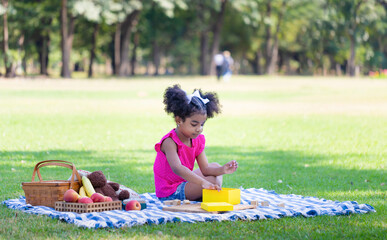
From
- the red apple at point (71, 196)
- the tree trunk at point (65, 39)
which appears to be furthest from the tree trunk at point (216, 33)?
the red apple at point (71, 196)

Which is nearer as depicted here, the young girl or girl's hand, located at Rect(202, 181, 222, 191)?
girl's hand, located at Rect(202, 181, 222, 191)

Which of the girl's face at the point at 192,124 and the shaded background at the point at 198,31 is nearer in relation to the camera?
the girl's face at the point at 192,124

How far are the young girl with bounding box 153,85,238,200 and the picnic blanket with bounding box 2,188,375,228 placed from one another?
29 centimetres

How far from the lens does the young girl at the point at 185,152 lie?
635 centimetres

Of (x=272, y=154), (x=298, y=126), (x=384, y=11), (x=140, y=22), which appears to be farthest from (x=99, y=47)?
(x=272, y=154)

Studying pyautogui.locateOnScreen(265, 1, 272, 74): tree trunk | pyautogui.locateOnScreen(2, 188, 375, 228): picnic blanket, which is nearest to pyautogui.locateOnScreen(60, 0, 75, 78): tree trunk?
pyautogui.locateOnScreen(265, 1, 272, 74): tree trunk

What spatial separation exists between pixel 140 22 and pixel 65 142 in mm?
43319

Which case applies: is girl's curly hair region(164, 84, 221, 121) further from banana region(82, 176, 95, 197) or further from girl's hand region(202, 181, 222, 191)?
banana region(82, 176, 95, 197)

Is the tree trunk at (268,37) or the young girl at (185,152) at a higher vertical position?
the tree trunk at (268,37)

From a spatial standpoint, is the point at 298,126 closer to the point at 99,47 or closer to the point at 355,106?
the point at 355,106

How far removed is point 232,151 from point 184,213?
231 inches

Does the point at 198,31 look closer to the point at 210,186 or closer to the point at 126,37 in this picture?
the point at 126,37

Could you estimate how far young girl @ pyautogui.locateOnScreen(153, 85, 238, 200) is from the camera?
6352mm

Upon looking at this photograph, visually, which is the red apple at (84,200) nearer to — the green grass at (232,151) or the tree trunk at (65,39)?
the green grass at (232,151)
